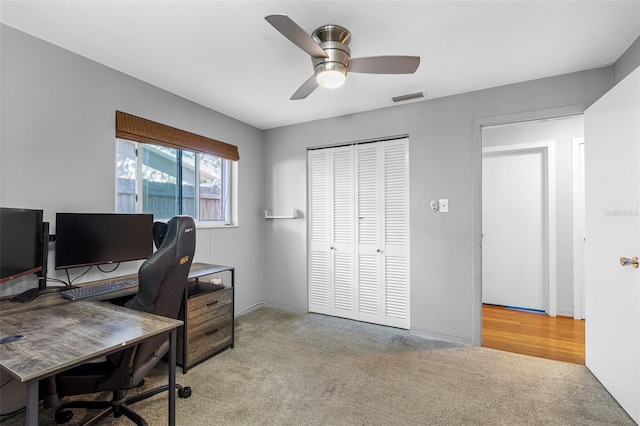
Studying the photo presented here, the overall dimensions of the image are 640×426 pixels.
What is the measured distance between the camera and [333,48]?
75.4 inches

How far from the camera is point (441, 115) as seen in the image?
311 cm

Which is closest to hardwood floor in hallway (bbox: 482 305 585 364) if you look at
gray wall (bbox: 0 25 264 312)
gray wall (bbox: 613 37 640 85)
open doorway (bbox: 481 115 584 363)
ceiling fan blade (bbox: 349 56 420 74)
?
open doorway (bbox: 481 115 584 363)

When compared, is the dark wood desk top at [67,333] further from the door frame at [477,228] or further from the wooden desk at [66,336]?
the door frame at [477,228]

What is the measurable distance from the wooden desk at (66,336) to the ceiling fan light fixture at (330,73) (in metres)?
1.67

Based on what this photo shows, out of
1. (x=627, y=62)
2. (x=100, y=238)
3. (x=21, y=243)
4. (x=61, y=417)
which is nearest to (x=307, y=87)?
(x=100, y=238)

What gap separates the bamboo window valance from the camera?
2546 millimetres

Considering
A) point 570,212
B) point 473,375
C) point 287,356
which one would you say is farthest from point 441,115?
point 287,356

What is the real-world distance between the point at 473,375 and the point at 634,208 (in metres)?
1.60

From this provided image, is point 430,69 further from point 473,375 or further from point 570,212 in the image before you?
point 570,212

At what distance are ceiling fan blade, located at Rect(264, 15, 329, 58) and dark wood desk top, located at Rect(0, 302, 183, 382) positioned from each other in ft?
5.13

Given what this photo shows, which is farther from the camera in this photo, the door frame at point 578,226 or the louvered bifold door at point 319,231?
the louvered bifold door at point 319,231

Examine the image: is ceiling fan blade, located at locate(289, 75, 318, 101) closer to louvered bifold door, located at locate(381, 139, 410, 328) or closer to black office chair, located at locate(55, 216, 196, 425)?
black office chair, located at locate(55, 216, 196, 425)

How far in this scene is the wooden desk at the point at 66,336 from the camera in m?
1.07

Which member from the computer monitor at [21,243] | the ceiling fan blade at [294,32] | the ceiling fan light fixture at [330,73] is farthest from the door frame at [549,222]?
the computer monitor at [21,243]
